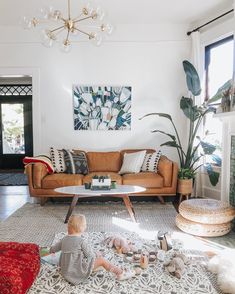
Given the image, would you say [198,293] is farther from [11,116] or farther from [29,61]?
[11,116]

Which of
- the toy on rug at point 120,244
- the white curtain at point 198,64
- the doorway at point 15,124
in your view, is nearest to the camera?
the toy on rug at point 120,244

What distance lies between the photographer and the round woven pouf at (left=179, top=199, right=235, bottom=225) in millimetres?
2932

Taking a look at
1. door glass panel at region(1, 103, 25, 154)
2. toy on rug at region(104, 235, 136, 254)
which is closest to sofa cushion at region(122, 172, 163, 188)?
toy on rug at region(104, 235, 136, 254)

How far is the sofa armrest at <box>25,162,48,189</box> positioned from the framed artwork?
1.22 metres

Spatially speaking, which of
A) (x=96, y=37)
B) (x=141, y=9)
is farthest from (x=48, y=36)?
(x=141, y=9)

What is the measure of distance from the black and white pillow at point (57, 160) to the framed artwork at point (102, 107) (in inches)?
27.3

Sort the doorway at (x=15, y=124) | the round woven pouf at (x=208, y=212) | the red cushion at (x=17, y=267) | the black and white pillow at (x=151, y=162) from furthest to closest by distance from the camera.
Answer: the doorway at (x=15, y=124) → the black and white pillow at (x=151, y=162) → the round woven pouf at (x=208, y=212) → the red cushion at (x=17, y=267)

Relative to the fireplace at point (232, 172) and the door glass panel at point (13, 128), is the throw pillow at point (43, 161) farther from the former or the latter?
the door glass panel at point (13, 128)

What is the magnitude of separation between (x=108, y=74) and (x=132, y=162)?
5.45 feet

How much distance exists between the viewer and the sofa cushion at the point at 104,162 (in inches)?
182

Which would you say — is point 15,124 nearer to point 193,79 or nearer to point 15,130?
point 15,130

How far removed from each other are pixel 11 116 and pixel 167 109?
15.9 feet

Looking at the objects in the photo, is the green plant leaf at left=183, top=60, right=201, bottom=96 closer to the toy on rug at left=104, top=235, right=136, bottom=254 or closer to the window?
the window

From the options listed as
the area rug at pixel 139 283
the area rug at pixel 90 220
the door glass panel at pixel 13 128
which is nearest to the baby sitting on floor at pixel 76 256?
the area rug at pixel 139 283
